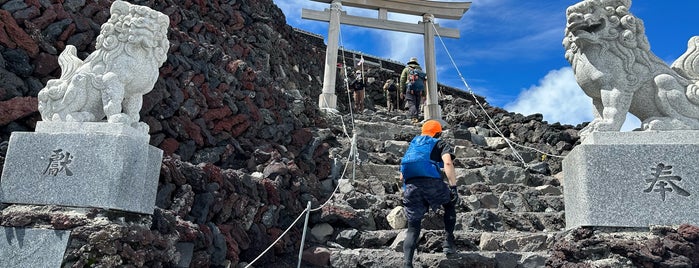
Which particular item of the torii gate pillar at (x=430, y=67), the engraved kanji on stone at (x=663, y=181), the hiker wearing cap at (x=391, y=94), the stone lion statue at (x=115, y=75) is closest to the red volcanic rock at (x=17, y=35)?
the stone lion statue at (x=115, y=75)

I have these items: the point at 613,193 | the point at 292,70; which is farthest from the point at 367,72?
the point at 613,193

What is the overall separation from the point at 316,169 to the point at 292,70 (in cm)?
765

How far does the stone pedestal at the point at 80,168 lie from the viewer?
11.6 ft

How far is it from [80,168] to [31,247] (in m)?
0.57

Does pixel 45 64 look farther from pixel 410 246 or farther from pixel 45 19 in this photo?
pixel 410 246

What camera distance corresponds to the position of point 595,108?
4.22 metres

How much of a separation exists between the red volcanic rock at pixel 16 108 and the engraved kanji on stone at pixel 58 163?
119cm

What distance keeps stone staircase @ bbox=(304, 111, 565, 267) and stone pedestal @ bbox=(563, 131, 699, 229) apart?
2.07ft

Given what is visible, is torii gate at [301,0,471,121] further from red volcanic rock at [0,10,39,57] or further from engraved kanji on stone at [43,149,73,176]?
engraved kanji on stone at [43,149,73,176]

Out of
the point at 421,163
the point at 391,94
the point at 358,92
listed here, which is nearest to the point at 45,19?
the point at 421,163

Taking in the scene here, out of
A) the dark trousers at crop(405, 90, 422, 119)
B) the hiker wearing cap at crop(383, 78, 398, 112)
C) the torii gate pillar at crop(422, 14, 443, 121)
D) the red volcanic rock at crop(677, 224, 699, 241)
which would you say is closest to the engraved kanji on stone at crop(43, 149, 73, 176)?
the red volcanic rock at crop(677, 224, 699, 241)

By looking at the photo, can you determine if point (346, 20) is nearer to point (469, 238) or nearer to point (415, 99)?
point (415, 99)

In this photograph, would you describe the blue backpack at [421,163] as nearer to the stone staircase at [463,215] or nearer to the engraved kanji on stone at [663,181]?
the stone staircase at [463,215]

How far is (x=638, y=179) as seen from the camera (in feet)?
12.3
